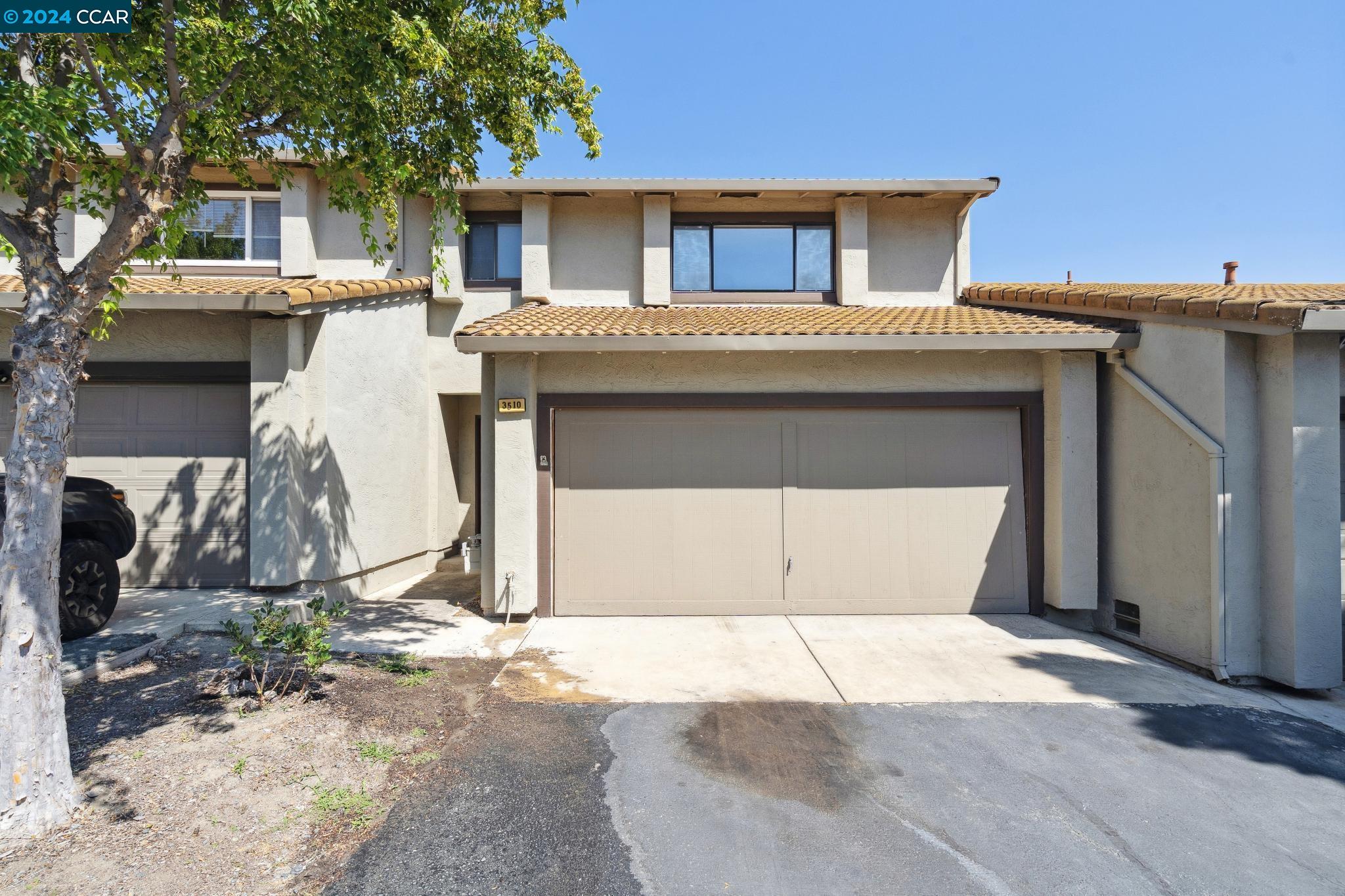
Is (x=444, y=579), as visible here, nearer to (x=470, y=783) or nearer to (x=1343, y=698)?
(x=470, y=783)

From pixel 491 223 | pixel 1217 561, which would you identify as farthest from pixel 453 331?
pixel 1217 561

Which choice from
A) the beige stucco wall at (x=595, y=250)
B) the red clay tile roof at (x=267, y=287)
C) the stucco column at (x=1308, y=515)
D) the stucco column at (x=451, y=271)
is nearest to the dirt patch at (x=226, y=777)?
the red clay tile roof at (x=267, y=287)

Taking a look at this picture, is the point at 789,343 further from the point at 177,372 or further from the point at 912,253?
the point at 177,372

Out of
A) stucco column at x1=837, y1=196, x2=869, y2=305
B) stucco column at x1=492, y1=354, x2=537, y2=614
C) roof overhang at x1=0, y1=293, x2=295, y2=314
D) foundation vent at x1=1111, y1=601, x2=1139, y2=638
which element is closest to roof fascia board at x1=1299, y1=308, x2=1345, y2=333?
foundation vent at x1=1111, y1=601, x2=1139, y2=638

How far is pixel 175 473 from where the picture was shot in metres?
7.33

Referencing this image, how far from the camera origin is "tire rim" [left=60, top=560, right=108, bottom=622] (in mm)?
5422

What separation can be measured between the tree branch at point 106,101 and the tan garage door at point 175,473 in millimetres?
4169

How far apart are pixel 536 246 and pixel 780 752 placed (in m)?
8.01

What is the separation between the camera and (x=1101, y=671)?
217 inches

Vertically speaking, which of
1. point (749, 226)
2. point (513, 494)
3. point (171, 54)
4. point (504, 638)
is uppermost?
point (749, 226)

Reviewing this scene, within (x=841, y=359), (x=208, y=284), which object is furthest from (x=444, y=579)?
(x=841, y=359)

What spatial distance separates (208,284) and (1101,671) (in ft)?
37.2

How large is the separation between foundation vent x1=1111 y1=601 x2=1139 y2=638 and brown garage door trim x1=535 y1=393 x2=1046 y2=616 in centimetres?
72

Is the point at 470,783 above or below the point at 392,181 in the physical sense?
below
